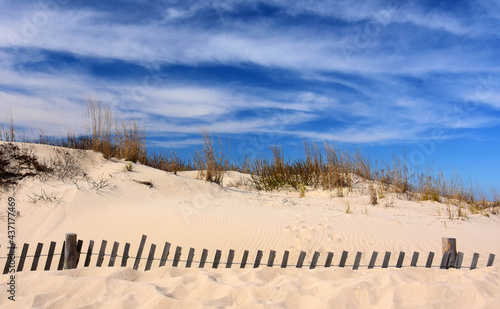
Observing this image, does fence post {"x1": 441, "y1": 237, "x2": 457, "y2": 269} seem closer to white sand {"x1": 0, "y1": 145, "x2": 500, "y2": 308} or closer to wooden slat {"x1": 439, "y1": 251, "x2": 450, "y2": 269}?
wooden slat {"x1": 439, "y1": 251, "x2": 450, "y2": 269}

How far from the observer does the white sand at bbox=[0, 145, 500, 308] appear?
10.1 feet

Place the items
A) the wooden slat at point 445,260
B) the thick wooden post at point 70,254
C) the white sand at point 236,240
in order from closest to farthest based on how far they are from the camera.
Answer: the white sand at point 236,240 < the wooden slat at point 445,260 < the thick wooden post at point 70,254

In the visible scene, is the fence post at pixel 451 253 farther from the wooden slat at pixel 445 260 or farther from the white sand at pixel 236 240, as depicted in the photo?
the white sand at pixel 236 240

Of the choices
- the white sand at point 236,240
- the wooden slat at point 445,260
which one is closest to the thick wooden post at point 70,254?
the white sand at point 236,240

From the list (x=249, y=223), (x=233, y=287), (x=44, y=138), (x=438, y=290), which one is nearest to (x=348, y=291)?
(x=438, y=290)

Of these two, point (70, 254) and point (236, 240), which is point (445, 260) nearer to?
point (236, 240)

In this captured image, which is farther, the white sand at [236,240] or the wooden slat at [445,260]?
the wooden slat at [445,260]

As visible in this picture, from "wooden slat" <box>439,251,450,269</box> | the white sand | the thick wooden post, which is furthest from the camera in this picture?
the thick wooden post

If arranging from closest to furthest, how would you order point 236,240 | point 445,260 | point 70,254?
1. point 445,260
2. point 70,254
3. point 236,240

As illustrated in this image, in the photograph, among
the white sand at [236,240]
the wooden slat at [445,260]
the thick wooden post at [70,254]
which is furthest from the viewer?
the thick wooden post at [70,254]

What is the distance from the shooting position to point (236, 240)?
5.92 metres

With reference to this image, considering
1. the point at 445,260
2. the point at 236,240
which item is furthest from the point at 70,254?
the point at 445,260

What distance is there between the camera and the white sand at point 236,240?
3.08 meters

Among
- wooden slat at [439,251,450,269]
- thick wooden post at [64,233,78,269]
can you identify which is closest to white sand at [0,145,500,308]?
wooden slat at [439,251,450,269]
